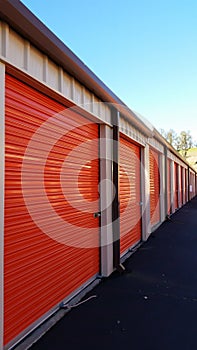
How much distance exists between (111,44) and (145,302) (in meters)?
7.07

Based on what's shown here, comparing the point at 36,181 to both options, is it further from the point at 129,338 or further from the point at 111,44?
the point at 111,44

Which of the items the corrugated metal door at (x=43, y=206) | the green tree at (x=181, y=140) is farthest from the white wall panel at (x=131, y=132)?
the green tree at (x=181, y=140)

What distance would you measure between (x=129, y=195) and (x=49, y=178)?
323 cm

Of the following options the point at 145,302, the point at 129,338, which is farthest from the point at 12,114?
the point at 145,302

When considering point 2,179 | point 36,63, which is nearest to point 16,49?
point 36,63

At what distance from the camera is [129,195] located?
5.88 metres

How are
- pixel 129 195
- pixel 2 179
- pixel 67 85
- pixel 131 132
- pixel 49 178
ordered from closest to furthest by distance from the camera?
pixel 2 179
pixel 49 178
pixel 67 85
pixel 131 132
pixel 129 195

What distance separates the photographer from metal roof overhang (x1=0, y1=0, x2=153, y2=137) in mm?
2008

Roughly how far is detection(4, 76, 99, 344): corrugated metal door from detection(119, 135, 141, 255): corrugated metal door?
147cm

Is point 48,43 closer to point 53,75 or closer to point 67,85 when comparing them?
point 53,75

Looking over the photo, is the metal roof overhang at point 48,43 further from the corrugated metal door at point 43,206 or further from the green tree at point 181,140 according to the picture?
the green tree at point 181,140

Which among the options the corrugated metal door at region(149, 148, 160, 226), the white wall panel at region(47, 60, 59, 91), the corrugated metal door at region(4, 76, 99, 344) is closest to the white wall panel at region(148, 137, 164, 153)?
the corrugated metal door at region(149, 148, 160, 226)

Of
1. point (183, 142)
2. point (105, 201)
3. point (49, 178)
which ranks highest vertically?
point (183, 142)

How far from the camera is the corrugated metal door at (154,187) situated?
8.50 m
